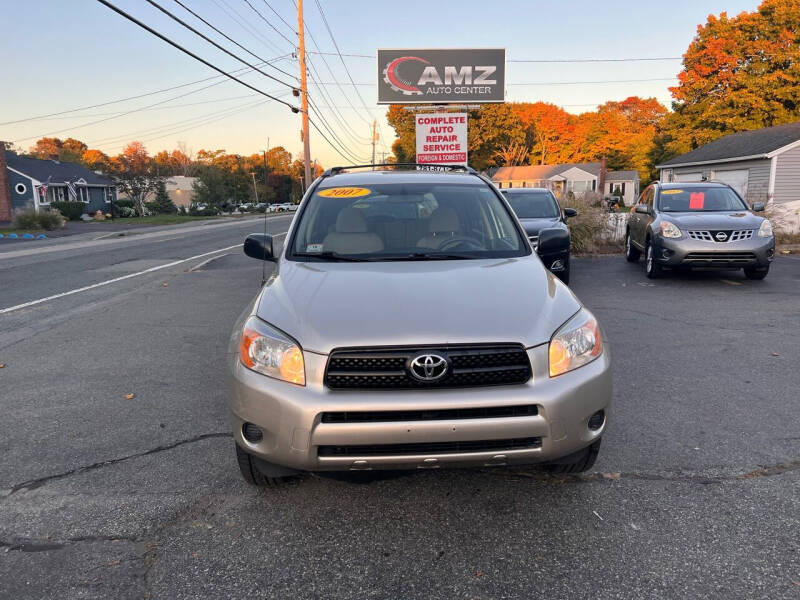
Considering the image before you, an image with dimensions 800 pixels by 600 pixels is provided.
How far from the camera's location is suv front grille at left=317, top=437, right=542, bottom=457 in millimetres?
2445

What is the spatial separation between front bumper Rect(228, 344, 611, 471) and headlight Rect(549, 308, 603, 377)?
0.18 ft

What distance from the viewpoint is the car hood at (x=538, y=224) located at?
9.70m

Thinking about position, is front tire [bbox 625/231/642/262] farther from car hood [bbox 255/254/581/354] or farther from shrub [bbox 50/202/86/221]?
shrub [bbox 50/202/86/221]

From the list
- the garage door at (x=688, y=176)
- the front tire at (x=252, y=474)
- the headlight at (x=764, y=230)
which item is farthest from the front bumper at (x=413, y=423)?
the garage door at (x=688, y=176)

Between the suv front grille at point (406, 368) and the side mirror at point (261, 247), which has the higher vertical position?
the side mirror at point (261, 247)

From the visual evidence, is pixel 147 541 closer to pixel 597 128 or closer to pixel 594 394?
pixel 594 394

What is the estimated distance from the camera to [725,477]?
3186 millimetres

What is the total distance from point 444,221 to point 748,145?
30.1 meters

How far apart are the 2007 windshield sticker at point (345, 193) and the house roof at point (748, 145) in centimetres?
2700

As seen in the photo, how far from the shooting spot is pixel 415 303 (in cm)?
277

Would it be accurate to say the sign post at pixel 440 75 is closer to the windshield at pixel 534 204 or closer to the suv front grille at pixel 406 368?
the windshield at pixel 534 204

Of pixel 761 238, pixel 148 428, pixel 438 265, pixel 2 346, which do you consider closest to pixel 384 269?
pixel 438 265

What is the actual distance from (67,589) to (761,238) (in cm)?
1019

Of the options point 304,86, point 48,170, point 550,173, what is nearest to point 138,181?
point 48,170
